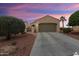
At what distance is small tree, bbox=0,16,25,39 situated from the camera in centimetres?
623

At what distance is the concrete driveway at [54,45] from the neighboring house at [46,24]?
11 cm

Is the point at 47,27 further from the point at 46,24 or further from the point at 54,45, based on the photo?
the point at 54,45

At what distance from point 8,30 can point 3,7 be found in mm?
517

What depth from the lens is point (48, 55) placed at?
6203 millimetres

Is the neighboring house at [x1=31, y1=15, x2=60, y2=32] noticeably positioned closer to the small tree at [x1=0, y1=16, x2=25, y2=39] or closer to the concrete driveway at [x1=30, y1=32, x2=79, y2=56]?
the concrete driveway at [x1=30, y1=32, x2=79, y2=56]

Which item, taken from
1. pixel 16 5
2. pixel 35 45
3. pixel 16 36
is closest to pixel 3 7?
pixel 16 5

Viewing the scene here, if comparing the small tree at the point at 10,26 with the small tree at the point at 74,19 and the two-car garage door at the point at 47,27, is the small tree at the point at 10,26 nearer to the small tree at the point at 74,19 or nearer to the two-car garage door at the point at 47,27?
the two-car garage door at the point at 47,27

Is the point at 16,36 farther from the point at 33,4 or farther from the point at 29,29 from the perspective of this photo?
the point at 33,4

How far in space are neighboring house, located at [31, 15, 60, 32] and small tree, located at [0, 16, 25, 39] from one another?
0.31 meters

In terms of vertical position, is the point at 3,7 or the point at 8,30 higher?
the point at 3,7

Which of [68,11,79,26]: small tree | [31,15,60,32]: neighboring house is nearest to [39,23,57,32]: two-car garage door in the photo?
[31,15,60,32]: neighboring house

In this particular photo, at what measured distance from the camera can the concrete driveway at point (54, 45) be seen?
6211 mm

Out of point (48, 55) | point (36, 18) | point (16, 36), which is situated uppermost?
point (36, 18)

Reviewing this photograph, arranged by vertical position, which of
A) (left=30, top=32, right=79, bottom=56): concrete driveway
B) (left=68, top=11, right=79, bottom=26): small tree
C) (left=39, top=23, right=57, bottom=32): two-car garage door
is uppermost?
(left=68, top=11, right=79, bottom=26): small tree
